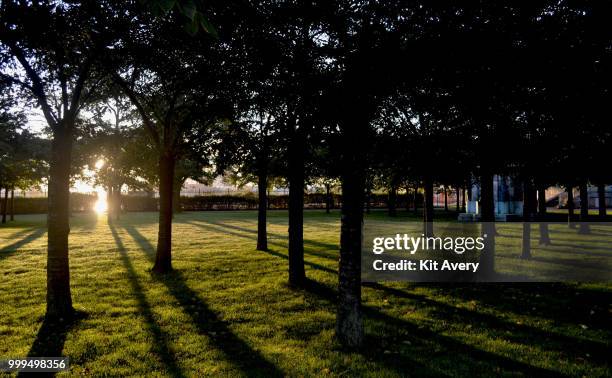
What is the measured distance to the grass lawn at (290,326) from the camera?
5.19 m

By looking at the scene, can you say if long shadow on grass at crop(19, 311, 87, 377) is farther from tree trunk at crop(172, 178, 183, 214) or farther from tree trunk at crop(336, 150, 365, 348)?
tree trunk at crop(172, 178, 183, 214)

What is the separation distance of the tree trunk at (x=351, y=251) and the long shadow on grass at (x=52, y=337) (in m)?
4.18

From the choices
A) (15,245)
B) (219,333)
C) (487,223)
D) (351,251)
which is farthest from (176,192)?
(351,251)

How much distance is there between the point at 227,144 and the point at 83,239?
15.3 m

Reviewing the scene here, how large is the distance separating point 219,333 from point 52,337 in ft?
9.13

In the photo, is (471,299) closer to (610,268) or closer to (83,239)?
(610,268)

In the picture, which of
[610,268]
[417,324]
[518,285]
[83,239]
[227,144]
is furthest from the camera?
[83,239]

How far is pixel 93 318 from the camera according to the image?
7.26 metres

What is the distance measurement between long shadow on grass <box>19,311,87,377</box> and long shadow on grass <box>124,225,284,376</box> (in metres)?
2.05

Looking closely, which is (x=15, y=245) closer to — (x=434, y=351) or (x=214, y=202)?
(x=434, y=351)

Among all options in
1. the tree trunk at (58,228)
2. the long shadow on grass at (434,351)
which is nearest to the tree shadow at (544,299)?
the long shadow on grass at (434,351)

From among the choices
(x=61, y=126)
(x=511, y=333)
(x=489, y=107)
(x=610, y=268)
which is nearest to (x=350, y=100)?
(x=489, y=107)

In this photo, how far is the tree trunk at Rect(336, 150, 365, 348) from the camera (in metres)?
5.71

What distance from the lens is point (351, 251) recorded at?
5719 mm
